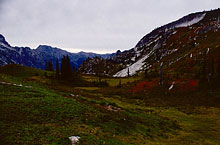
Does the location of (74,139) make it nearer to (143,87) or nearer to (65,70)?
(143,87)

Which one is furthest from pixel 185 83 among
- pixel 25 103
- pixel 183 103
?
pixel 25 103

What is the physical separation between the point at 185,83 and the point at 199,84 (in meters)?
6.42

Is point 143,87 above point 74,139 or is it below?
above

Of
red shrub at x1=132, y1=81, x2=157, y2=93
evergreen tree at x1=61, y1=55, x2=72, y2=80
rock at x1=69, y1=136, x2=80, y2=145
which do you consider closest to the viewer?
rock at x1=69, y1=136, x2=80, y2=145

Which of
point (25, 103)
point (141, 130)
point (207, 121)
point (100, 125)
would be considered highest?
point (25, 103)

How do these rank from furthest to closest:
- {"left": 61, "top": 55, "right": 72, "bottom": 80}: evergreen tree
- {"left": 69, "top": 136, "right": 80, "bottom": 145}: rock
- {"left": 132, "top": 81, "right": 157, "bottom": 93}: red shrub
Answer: {"left": 61, "top": 55, "right": 72, "bottom": 80}: evergreen tree < {"left": 132, "top": 81, "right": 157, "bottom": 93}: red shrub < {"left": 69, "top": 136, "right": 80, "bottom": 145}: rock

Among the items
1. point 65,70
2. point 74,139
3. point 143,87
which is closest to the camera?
point 74,139

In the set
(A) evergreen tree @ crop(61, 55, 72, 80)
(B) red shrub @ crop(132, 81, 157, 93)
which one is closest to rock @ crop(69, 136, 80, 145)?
(B) red shrub @ crop(132, 81, 157, 93)

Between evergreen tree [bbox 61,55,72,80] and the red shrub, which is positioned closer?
the red shrub

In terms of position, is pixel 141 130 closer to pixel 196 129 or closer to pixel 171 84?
pixel 196 129

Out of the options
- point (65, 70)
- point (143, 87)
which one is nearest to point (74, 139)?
point (143, 87)

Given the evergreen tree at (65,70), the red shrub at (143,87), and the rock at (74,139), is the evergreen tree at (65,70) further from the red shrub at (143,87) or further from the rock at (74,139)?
the rock at (74,139)

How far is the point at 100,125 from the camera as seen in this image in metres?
19.2

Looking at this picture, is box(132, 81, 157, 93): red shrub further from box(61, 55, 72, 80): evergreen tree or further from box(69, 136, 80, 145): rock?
box(69, 136, 80, 145): rock
